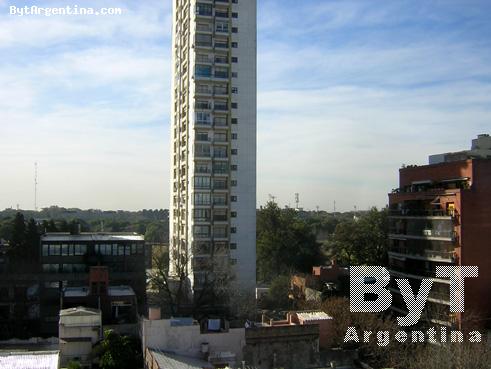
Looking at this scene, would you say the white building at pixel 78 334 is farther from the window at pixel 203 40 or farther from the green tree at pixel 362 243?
the green tree at pixel 362 243

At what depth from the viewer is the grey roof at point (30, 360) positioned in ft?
55.9

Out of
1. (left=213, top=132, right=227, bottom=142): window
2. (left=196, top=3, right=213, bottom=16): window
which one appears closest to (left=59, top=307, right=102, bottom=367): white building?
(left=213, top=132, right=227, bottom=142): window

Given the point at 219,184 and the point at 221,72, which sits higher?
the point at 221,72

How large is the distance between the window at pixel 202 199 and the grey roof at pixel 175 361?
20444mm

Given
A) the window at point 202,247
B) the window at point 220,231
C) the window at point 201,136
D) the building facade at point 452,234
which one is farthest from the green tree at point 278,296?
the window at point 201,136

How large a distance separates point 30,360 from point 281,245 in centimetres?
3324

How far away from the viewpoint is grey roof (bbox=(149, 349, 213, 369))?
1883 centimetres

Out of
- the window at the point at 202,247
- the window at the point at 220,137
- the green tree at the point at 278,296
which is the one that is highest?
the window at the point at 220,137

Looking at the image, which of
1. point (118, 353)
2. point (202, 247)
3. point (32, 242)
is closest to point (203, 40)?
point (202, 247)

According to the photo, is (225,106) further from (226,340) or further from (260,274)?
(226,340)

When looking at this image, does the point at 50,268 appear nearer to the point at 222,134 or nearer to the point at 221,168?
the point at 221,168

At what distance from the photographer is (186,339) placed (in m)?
21.5

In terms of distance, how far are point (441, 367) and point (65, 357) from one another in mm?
14591

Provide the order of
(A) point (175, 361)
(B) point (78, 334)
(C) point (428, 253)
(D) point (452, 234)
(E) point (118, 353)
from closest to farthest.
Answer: (A) point (175, 361) < (E) point (118, 353) < (B) point (78, 334) < (D) point (452, 234) < (C) point (428, 253)
